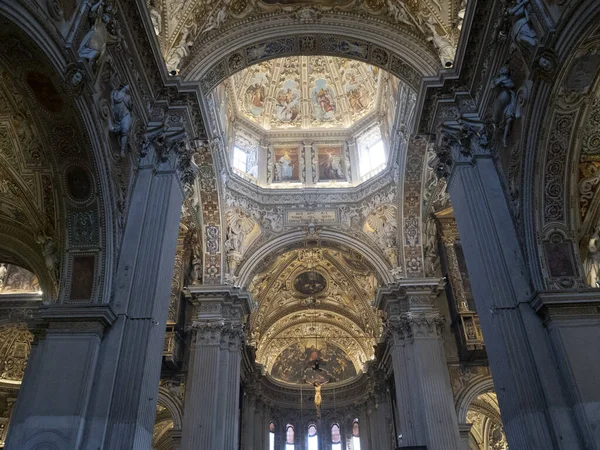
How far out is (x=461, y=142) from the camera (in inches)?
395

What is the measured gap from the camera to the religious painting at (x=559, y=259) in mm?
8289

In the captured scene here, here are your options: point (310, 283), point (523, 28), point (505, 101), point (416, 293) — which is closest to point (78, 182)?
point (505, 101)

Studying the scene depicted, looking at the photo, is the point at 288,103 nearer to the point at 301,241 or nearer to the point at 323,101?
the point at 323,101

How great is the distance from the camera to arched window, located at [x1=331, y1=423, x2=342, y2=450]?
87.8ft

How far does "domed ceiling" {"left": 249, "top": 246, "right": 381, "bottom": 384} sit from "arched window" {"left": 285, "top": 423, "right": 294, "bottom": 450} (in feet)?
7.69

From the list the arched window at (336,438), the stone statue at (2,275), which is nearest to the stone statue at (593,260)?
the stone statue at (2,275)

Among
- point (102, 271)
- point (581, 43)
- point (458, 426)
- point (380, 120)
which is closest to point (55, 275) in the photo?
point (102, 271)

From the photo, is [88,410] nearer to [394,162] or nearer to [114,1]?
[114,1]

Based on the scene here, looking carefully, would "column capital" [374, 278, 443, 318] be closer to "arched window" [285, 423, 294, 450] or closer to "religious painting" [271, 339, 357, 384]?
"religious painting" [271, 339, 357, 384]

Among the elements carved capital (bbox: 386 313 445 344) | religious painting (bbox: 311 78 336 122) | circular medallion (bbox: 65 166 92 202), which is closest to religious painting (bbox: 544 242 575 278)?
circular medallion (bbox: 65 166 92 202)

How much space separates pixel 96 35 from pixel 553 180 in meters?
7.52

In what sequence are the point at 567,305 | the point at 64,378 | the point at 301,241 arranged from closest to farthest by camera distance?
the point at 64,378, the point at 567,305, the point at 301,241

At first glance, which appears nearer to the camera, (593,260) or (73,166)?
(73,166)

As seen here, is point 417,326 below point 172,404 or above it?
above
